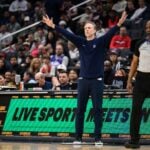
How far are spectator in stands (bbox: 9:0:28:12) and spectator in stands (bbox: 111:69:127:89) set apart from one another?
984 centimetres

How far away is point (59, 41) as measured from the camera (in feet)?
56.1

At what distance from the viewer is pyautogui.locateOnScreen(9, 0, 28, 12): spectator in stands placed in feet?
71.2

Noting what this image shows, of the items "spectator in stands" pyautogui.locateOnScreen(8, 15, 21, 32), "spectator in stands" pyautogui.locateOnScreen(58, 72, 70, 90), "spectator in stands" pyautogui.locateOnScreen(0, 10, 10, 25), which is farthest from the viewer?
"spectator in stands" pyautogui.locateOnScreen(0, 10, 10, 25)

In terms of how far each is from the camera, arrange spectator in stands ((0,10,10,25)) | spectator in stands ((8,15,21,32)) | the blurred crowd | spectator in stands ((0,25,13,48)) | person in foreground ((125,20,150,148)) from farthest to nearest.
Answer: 1. spectator in stands ((0,10,10,25))
2. spectator in stands ((8,15,21,32))
3. spectator in stands ((0,25,13,48))
4. the blurred crowd
5. person in foreground ((125,20,150,148))

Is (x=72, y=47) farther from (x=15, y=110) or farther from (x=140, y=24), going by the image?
(x=15, y=110)

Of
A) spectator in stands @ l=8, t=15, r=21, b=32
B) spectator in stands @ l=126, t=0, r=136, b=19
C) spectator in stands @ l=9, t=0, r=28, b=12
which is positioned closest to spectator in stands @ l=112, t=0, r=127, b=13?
spectator in stands @ l=126, t=0, r=136, b=19

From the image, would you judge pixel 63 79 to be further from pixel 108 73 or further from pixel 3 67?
pixel 3 67

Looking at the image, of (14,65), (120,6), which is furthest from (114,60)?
(120,6)

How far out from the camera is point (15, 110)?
12219 mm

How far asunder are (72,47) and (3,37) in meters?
4.05

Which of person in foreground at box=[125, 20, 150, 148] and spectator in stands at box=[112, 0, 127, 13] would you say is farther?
spectator in stands at box=[112, 0, 127, 13]

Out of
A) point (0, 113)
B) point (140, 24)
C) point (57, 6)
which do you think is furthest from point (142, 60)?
point (57, 6)

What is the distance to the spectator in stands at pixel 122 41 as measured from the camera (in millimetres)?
16219

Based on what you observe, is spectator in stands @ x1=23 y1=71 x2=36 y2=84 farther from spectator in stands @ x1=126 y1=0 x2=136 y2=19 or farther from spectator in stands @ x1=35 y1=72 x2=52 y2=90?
spectator in stands @ x1=126 y1=0 x2=136 y2=19
